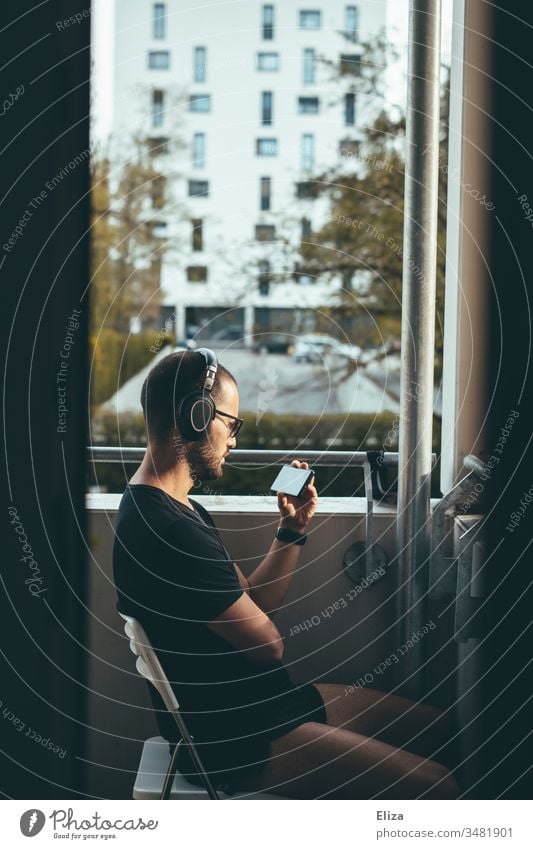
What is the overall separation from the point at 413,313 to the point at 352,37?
11.0 ft

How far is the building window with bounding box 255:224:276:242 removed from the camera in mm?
4566

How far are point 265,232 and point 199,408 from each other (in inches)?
123

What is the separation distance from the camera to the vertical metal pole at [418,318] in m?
1.79

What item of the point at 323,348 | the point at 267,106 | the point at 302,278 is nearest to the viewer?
the point at 267,106

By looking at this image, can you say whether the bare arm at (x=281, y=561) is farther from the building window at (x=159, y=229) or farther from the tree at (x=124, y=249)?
the building window at (x=159, y=229)

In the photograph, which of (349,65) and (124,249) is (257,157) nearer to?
(349,65)

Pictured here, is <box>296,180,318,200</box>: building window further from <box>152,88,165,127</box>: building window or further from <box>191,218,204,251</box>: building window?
<box>152,88,165,127</box>: building window

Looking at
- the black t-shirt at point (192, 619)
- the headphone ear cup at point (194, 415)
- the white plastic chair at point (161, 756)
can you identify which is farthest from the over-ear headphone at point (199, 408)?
the white plastic chair at point (161, 756)

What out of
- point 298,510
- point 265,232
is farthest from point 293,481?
point 265,232

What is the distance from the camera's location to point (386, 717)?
178 cm

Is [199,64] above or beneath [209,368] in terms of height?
above

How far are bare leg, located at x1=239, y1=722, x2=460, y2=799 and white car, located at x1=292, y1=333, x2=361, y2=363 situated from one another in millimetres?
3511

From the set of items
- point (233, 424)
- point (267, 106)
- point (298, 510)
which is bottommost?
point (298, 510)

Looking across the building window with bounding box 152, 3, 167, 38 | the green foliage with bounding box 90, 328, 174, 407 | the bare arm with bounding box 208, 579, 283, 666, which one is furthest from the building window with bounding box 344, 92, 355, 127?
the bare arm with bounding box 208, 579, 283, 666
